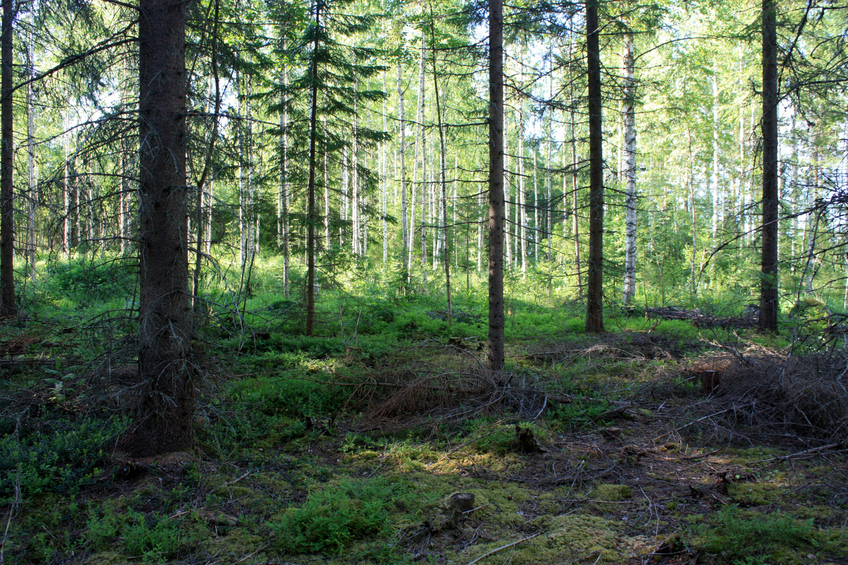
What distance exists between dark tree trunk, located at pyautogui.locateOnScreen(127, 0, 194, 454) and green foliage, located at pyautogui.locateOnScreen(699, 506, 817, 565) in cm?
422

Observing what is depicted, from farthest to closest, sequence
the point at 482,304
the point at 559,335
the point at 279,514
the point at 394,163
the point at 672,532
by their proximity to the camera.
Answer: the point at 394,163 < the point at 482,304 < the point at 559,335 < the point at 279,514 < the point at 672,532

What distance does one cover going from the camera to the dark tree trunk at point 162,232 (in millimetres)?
4191

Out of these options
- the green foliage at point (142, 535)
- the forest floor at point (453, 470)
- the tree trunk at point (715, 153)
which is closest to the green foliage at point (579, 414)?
the forest floor at point (453, 470)

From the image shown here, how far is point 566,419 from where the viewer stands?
595 cm

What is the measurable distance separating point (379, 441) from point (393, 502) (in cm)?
168

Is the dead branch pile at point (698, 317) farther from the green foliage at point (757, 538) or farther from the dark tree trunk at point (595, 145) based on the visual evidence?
the green foliage at point (757, 538)

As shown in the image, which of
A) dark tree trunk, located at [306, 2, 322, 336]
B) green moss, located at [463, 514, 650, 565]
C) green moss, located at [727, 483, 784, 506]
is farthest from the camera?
dark tree trunk, located at [306, 2, 322, 336]

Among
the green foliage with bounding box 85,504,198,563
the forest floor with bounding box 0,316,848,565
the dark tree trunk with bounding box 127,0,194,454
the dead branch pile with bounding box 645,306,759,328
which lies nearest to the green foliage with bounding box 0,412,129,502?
the forest floor with bounding box 0,316,848,565

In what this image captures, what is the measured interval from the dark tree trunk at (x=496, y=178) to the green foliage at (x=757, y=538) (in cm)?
435

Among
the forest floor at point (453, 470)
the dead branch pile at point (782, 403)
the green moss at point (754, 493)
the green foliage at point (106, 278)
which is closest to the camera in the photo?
the forest floor at point (453, 470)

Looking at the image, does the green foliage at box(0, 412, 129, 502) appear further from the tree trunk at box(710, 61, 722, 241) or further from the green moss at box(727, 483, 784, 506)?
the tree trunk at box(710, 61, 722, 241)

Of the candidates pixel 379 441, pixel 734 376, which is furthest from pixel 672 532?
pixel 734 376

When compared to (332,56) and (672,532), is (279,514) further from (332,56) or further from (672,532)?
(332,56)

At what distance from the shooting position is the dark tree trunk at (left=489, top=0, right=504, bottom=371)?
723 cm
